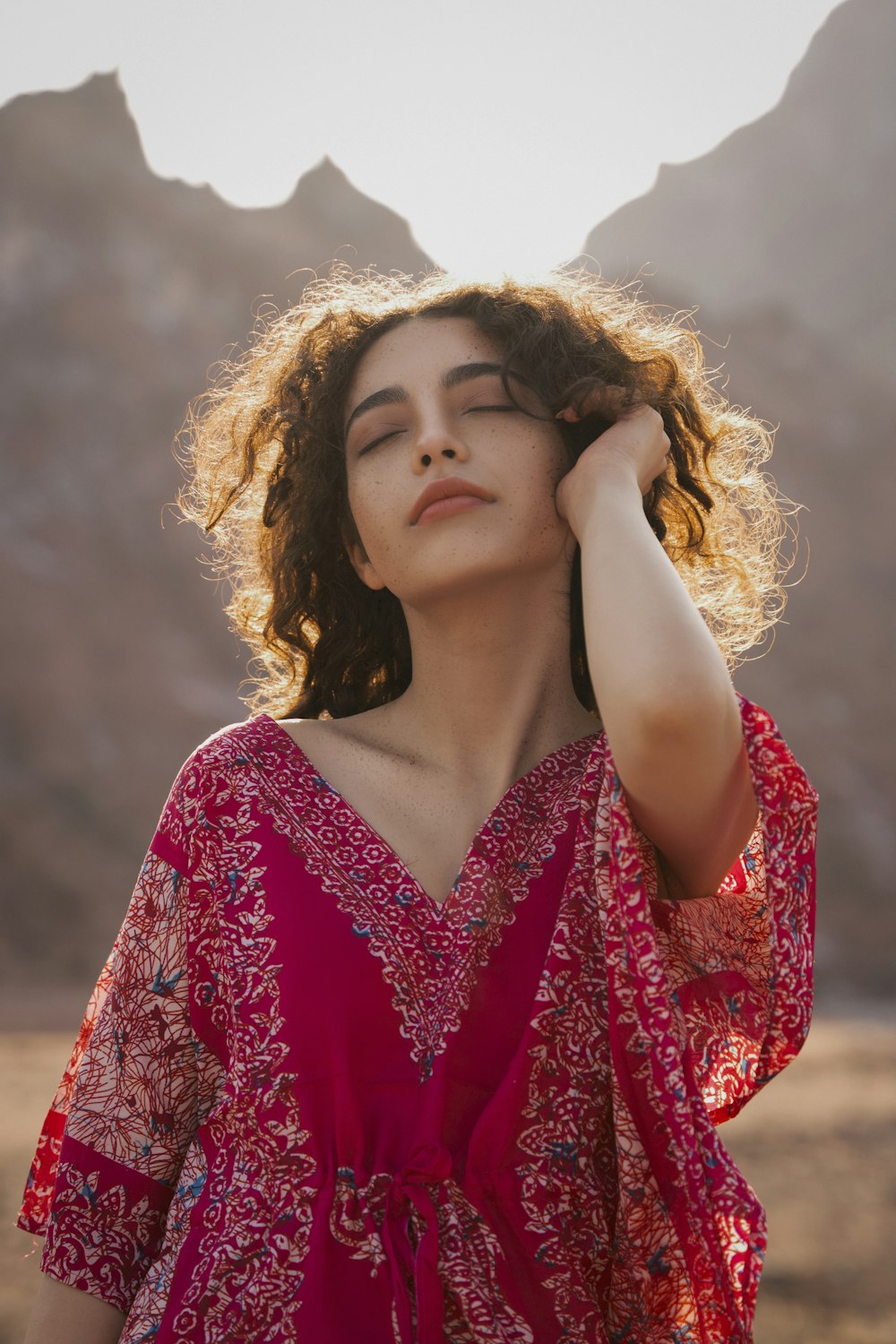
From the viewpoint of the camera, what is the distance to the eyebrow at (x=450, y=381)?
1384 millimetres

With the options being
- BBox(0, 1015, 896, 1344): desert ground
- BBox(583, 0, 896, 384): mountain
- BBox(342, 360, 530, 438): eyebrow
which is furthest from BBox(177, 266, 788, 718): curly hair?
BBox(583, 0, 896, 384): mountain

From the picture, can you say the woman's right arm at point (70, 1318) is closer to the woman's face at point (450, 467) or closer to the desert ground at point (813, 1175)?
the woman's face at point (450, 467)

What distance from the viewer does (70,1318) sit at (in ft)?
3.74

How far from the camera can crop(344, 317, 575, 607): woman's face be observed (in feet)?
4.23

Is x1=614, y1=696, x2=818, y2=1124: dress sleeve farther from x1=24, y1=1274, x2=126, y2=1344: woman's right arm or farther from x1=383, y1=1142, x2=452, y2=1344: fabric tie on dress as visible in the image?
x1=24, y1=1274, x2=126, y2=1344: woman's right arm

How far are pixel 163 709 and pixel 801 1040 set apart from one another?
8025 millimetres

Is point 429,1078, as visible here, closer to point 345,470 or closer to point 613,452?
point 613,452

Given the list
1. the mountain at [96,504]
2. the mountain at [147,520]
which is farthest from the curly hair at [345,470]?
the mountain at [96,504]

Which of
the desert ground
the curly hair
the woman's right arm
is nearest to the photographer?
the woman's right arm

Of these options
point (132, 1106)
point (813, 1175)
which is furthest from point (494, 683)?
point (813, 1175)

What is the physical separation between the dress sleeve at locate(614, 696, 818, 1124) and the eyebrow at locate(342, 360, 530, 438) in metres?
0.51

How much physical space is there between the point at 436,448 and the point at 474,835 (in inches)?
16.0

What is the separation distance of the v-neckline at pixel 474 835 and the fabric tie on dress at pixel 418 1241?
0.74 ft

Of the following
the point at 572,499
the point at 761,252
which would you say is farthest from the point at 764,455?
the point at 761,252
